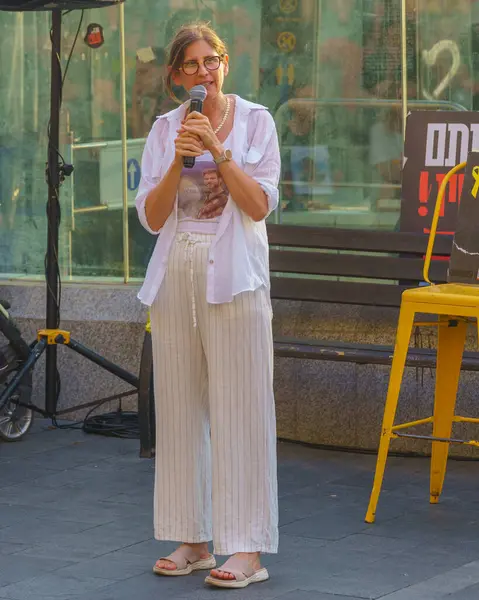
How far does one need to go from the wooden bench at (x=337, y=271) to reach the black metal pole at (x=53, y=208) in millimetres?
706

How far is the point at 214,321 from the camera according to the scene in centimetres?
516

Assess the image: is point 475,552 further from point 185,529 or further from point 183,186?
point 183,186

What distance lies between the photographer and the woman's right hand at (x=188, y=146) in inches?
193

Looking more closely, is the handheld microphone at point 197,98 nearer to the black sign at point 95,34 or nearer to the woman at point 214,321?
the woman at point 214,321

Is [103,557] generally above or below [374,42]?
below

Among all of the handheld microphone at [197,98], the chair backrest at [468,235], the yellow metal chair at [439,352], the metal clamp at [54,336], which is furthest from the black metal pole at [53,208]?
the handheld microphone at [197,98]

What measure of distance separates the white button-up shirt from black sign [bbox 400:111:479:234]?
2126 millimetres

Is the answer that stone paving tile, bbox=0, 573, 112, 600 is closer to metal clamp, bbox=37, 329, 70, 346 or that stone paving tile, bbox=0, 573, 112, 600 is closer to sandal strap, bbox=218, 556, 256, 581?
sandal strap, bbox=218, 556, 256, 581

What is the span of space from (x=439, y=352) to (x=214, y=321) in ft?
5.02

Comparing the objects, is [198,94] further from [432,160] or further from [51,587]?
[432,160]

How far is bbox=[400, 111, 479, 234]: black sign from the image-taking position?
7199mm

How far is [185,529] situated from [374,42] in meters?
3.46

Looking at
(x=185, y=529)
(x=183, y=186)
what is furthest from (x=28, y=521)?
(x=183, y=186)

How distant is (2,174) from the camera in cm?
891
